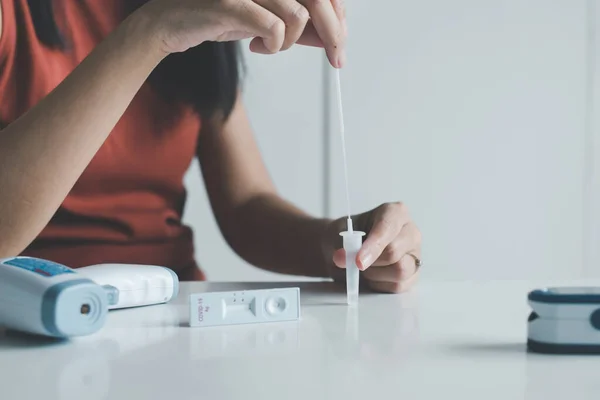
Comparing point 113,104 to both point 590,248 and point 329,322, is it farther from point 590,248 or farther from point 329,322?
point 590,248

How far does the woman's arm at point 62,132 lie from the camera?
694 mm

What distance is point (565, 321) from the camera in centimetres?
49

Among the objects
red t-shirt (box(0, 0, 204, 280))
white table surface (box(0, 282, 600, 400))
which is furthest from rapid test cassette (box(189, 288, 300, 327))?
red t-shirt (box(0, 0, 204, 280))

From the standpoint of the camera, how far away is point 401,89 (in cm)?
187

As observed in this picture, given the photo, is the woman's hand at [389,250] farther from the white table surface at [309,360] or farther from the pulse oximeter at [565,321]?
the pulse oximeter at [565,321]

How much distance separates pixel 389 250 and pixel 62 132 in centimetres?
34

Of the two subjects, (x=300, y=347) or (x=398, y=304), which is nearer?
(x=300, y=347)

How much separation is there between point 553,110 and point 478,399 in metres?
1.63

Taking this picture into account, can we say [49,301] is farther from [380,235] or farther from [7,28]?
[7,28]

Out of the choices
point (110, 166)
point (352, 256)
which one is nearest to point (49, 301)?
point (352, 256)

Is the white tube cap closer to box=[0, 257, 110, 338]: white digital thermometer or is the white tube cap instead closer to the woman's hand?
the woman's hand

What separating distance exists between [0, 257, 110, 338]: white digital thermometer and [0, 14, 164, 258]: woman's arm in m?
0.15

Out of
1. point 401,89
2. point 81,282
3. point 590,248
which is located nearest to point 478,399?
point 81,282

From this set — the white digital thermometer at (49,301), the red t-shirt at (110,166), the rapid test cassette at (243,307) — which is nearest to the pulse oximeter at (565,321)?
the rapid test cassette at (243,307)
